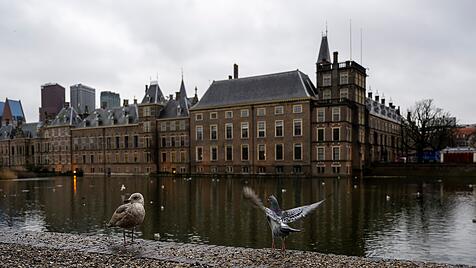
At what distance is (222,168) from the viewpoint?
66.1 m

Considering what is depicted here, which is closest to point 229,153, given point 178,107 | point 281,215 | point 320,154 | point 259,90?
point 259,90

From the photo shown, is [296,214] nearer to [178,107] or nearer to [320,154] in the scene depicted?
[320,154]

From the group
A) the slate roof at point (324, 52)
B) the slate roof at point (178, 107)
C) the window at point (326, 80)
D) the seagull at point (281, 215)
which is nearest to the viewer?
the seagull at point (281, 215)

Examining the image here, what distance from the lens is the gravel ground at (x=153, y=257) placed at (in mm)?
9398

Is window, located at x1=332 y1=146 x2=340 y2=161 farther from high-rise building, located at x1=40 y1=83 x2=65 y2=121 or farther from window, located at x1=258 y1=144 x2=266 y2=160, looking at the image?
high-rise building, located at x1=40 y1=83 x2=65 y2=121

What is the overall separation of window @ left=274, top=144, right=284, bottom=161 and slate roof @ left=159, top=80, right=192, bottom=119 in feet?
63.7

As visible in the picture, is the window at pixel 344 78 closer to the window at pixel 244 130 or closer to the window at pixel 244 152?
the window at pixel 244 130

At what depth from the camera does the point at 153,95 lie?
7575 cm

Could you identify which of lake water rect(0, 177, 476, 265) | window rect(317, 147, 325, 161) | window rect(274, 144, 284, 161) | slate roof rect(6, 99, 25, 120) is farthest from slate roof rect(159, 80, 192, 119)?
slate roof rect(6, 99, 25, 120)

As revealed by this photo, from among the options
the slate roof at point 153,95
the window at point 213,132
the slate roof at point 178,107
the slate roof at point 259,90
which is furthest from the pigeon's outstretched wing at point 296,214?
the slate roof at point 153,95

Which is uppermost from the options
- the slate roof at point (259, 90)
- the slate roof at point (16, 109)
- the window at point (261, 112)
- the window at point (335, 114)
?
the slate roof at point (16, 109)

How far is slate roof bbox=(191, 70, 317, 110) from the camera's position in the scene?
60531 millimetres

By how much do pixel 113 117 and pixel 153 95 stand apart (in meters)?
12.4

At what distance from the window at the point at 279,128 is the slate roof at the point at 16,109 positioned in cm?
9509
